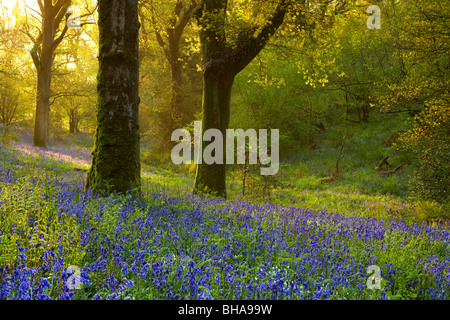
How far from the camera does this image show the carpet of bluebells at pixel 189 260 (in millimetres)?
2375

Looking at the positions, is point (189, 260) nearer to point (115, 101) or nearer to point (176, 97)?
point (115, 101)

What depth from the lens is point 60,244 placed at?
2.75 meters

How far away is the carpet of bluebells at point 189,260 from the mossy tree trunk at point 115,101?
1.41 meters

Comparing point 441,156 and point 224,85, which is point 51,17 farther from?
point 441,156

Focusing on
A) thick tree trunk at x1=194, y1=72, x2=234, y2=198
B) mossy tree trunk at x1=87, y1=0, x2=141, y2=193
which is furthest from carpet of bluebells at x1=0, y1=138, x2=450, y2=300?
thick tree trunk at x1=194, y1=72, x2=234, y2=198

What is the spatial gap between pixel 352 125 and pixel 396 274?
24.5 meters

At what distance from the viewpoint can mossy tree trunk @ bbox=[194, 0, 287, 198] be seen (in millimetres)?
9930

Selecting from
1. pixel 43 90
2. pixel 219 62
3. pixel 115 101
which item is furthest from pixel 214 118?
pixel 43 90

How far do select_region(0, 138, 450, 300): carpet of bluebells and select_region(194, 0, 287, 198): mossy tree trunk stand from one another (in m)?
5.02

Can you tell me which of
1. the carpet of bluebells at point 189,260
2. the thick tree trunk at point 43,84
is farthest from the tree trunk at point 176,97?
the carpet of bluebells at point 189,260

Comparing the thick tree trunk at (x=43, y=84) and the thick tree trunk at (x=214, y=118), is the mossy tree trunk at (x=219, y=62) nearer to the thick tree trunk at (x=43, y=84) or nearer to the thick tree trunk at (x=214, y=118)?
the thick tree trunk at (x=214, y=118)

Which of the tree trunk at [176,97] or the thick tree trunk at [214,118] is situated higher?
the tree trunk at [176,97]

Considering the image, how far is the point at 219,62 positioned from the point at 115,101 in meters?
4.48

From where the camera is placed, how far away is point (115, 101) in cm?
644
